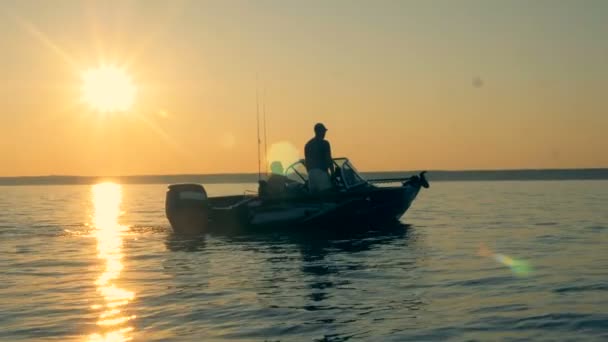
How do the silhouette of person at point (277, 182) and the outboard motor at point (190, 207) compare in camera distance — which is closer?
the silhouette of person at point (277, 182)

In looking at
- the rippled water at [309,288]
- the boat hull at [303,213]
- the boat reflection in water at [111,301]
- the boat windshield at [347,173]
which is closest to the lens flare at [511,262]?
the rippled water at [309,288]

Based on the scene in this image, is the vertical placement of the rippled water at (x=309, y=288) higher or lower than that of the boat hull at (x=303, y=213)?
lower

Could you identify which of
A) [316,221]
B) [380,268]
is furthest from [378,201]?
[380,268]

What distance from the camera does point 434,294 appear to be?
11.6 m

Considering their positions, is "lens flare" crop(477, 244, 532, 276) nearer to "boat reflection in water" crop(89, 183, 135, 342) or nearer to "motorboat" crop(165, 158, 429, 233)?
"motorboat" crop(165, 158, 429, 233)

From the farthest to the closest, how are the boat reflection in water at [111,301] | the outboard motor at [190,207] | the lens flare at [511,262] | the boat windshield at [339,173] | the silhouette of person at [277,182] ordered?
the boat windshield at [339,173], the outboard motor at [190,207], the silhouette of person at [277,182], the lens flare at [511,262], the boat reflection in water at [111,301]

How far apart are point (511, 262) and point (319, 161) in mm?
7887

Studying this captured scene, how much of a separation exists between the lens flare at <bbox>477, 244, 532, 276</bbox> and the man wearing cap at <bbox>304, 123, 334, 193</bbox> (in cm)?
547

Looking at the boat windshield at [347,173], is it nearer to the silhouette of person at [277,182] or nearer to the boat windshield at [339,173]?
the boat windshield at [339,173]

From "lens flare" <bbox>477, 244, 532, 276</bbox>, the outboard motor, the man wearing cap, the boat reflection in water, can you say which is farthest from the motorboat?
"lens flare" <bbox>477, 244, 532, 276</bbox>

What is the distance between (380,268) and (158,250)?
7.15m

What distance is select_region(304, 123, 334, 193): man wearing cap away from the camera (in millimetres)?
21891

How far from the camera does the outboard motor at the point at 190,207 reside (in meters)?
23.1

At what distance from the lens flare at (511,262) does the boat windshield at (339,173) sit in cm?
567
